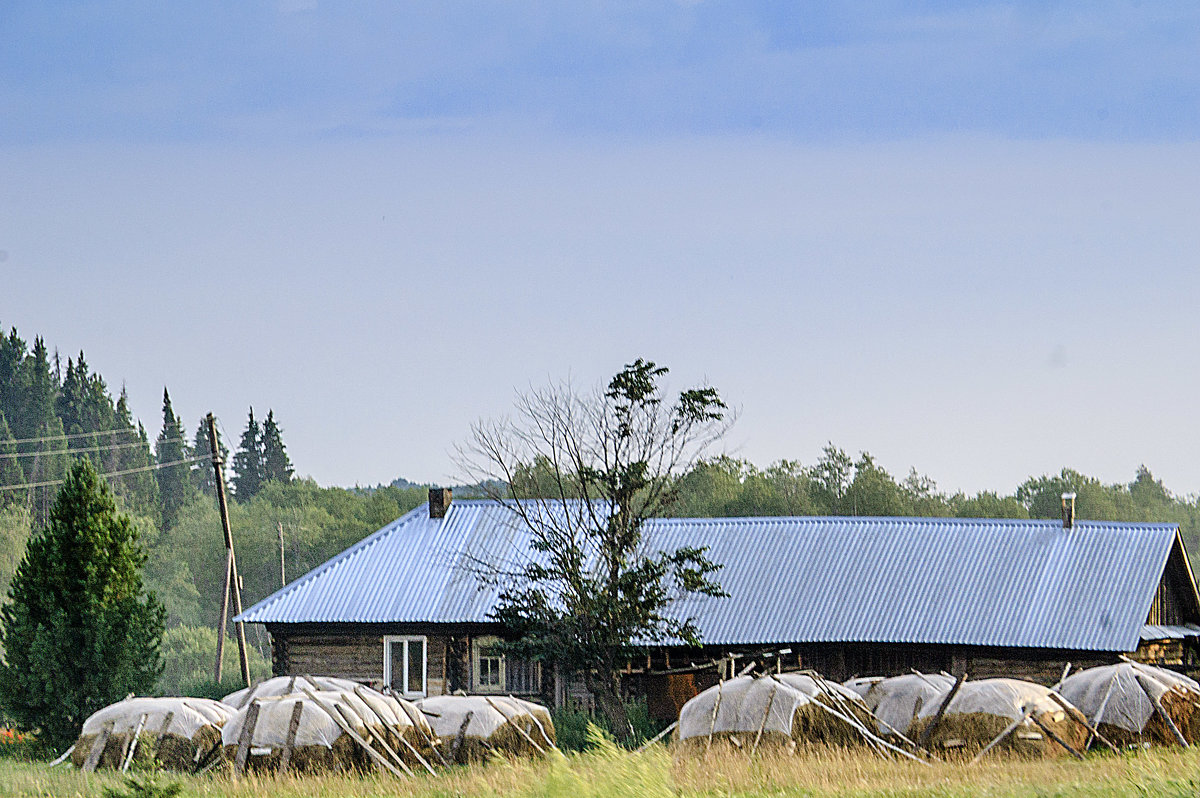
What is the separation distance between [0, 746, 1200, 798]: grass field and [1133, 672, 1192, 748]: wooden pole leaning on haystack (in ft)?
1.79

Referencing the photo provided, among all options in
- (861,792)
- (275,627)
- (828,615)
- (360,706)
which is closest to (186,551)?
(275,627)

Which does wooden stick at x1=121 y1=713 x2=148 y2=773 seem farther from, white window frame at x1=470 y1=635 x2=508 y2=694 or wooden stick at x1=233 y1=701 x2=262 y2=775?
white window frame at x1=470 y1=635 x2=508 y2=694

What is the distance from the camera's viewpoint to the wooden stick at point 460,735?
78.5 ft

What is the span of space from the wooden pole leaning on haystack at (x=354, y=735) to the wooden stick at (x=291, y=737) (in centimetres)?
29

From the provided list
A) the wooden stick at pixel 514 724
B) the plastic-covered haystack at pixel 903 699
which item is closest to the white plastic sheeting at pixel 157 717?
the wooden stick at pixel 514 724

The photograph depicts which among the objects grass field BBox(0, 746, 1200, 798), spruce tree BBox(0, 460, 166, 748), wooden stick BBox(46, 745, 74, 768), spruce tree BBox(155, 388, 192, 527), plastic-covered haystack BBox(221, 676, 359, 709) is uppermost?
spruce tree BBox(155, 388, 192, 527)

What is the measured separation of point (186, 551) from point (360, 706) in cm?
7884

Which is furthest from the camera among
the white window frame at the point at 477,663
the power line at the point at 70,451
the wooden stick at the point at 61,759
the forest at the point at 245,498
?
the power line at the point at 70,451

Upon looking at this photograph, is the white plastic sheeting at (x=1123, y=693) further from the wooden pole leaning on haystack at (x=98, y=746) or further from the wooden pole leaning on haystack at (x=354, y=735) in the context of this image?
the wooden pole leaning on haystack at (x=98, y=746)

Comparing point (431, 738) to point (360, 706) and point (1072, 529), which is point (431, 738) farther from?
point (1072, 529)

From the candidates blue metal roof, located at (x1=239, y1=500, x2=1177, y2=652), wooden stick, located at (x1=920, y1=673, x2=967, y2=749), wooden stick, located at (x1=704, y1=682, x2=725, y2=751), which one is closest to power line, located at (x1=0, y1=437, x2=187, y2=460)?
blue metal roof, located at (x1=239, y1=500, x2=1177, y2=652)

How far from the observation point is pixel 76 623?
27391 mm

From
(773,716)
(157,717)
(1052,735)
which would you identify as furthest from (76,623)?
(1052,735)

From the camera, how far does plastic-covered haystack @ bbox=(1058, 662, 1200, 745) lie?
23047 millimetres
